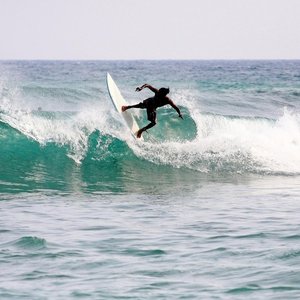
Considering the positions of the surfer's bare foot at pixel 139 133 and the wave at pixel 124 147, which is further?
the wave at pixel 124 147

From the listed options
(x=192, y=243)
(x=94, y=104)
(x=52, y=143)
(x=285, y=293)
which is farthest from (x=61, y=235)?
(x=94, y=104)

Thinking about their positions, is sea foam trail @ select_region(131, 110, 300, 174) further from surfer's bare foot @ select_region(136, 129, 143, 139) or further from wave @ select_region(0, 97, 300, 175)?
surfer's bare foot @ select_region(136, 129, 143, 139)

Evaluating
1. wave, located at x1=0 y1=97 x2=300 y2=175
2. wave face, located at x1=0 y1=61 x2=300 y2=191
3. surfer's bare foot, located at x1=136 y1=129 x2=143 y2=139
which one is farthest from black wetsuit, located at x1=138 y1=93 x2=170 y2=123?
wave, located at x1=0 y1=97 x2=300 y2=175

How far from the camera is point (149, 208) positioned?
1120 centimetres

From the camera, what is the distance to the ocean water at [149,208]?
7266 mm

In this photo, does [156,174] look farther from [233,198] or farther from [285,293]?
[285,293]

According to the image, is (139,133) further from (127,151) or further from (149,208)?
(149,208)

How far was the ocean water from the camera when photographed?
727 cm

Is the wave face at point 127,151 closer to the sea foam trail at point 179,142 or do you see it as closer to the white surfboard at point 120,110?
the sea foam trail at point 179,142

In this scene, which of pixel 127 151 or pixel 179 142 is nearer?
pixel 127 151

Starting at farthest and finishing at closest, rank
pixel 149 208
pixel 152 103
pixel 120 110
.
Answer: pixel 120 110 → pixel 152 103 → pixel 149 208

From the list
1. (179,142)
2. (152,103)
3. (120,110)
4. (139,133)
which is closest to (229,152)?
(179,142)

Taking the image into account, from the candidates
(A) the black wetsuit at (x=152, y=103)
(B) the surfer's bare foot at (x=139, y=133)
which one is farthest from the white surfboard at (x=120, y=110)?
(A) the black wetsuit at (x=152, y=103)

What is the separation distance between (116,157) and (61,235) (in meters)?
7.38
